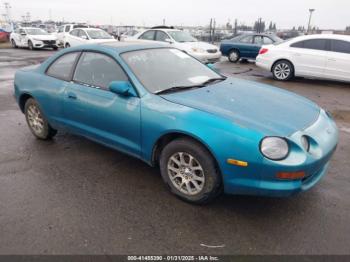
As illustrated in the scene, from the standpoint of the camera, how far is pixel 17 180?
3736 mm

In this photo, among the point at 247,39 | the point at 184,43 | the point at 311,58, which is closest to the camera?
the point at 311,58

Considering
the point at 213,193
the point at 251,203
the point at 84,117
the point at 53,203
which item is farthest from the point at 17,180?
the point at 251,203

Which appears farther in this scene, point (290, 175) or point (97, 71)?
point (97, 71)

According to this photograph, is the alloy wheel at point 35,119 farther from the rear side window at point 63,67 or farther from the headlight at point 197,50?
the headlight at point 197,50

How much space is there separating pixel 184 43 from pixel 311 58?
16.6 feet

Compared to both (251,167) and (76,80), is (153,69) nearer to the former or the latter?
(76,80)

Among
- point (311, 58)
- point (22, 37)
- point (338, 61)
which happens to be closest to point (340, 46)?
point (338, 61)

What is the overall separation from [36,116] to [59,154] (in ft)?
2.84

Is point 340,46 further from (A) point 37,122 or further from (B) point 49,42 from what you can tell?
(B) point 49,42

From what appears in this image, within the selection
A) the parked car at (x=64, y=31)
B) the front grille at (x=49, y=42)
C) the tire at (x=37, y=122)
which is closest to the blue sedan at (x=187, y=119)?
the tire at (x=37, y=122)

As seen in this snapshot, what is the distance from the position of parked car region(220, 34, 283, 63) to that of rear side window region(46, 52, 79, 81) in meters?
11.5

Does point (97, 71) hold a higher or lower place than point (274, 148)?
higher

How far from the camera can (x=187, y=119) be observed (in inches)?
120

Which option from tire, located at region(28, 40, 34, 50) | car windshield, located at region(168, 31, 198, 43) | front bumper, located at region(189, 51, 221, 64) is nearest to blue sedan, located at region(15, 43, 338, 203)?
front bumper, located at region(189, 51, 221, 64)
